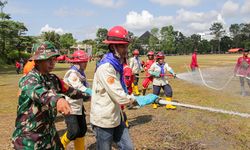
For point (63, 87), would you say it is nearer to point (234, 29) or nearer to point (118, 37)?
point (118, 37)

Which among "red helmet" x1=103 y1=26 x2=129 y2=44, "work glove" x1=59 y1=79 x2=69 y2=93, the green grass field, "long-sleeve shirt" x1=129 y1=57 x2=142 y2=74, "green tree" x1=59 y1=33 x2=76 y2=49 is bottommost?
the green grass field

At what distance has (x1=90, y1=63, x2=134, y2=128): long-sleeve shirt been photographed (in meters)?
3.46

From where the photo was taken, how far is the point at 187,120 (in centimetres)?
825

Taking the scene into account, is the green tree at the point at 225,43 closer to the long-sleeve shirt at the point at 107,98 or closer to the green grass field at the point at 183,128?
the green grass field at the point at 183,128

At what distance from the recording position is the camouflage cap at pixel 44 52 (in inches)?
117

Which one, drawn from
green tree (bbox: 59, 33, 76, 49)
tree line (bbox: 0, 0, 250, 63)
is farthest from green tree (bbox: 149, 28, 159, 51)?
green tree (bbox: 59, 33, 76, 49)

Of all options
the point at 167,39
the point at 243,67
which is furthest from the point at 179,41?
the point at 243,67

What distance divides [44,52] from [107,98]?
0.97 m

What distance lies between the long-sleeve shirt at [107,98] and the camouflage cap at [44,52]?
0.68 m

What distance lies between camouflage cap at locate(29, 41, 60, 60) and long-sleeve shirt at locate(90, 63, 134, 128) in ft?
2.24

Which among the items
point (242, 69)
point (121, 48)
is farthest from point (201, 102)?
point (121, 48)

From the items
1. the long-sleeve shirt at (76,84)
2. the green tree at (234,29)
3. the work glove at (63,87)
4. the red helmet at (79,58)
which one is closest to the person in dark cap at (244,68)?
the red helmet at (79,58)

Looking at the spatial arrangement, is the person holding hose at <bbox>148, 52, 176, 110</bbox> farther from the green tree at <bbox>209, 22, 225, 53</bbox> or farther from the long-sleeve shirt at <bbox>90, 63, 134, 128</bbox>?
the green tree at <bbox>209, 22, 225, 53</bbox>

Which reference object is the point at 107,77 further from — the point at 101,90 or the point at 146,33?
the point at 146,33
